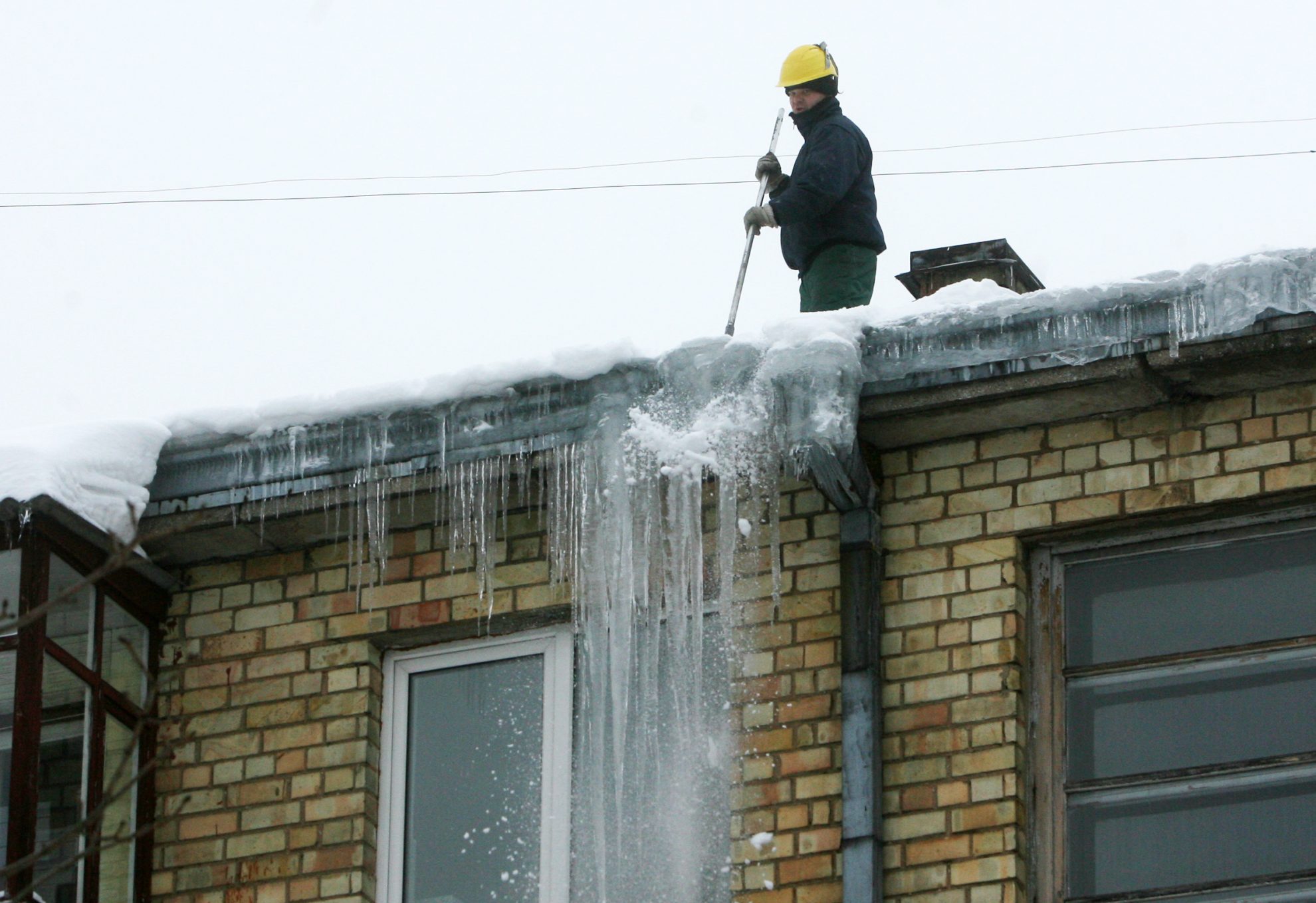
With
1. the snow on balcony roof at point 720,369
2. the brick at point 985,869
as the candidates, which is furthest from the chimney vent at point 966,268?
the brick at point 985,869

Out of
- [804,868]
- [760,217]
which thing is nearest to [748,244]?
[760,217]

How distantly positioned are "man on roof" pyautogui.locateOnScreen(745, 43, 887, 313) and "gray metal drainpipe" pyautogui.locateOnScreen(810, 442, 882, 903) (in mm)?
1487

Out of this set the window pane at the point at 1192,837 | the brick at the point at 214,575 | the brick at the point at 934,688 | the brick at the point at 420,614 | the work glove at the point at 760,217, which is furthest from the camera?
the work glove at the point at 760,217

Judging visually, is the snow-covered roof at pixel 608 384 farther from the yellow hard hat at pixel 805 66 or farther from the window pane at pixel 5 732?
the yellow hard hat at pixel 805 66

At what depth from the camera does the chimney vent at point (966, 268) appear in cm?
936

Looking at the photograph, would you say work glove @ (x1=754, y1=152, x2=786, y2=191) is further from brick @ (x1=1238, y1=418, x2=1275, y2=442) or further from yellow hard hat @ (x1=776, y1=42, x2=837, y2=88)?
brick @ (x1=1238, y1=418, x2=1275, y2=442)

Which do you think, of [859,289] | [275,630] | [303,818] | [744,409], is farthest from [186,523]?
[859,289]

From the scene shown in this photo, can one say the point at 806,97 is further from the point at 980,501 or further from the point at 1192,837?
the point at 1192,837

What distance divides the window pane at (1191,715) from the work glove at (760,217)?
2.25m

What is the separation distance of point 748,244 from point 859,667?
2057 millimetres

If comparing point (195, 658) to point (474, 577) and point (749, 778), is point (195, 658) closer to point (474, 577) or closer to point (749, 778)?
point (474, 577)

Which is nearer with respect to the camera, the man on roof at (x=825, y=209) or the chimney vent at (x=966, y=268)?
the man on roof at (x=825, y=209)

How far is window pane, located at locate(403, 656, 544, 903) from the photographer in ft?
24.8

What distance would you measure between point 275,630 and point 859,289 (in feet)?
7.99
